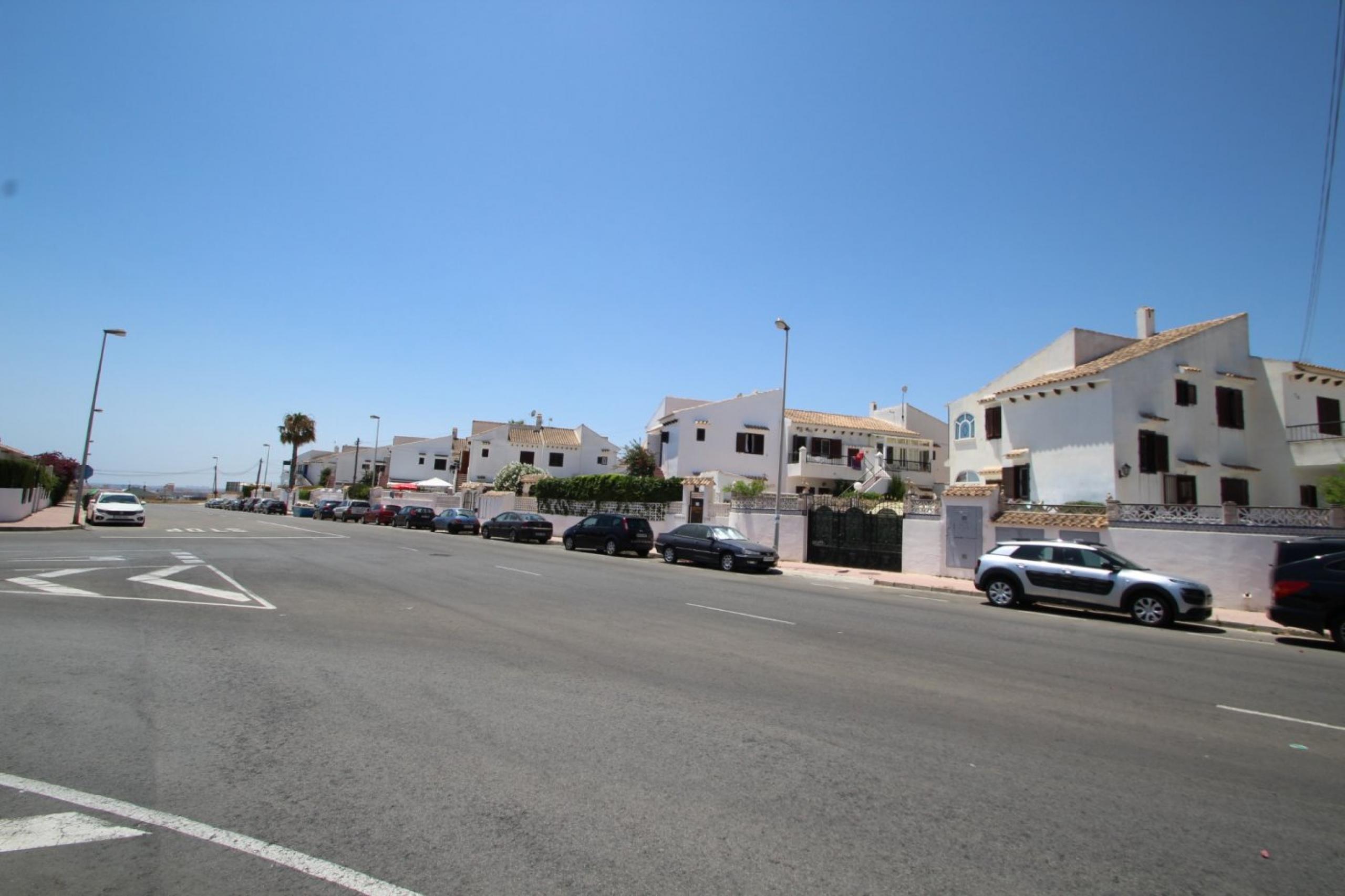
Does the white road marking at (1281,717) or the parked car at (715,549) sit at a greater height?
the parked car at (715,549)

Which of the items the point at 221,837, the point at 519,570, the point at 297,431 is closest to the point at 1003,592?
the point at 519,570

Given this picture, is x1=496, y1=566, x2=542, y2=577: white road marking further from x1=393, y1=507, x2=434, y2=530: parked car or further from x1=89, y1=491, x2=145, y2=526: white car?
x1=393, y1=507, x2=434, y2=530: parked car

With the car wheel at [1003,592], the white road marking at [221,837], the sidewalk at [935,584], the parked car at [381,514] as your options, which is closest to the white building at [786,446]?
the parked car at [381,514]

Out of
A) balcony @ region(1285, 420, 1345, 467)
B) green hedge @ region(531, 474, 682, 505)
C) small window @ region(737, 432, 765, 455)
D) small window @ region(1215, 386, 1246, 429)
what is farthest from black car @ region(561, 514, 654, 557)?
balcony @ region(1285, 420, 1345, 467)

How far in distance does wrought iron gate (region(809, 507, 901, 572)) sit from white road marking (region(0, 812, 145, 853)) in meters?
22.4

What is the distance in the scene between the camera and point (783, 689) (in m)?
6.95

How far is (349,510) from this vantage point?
2041 inches

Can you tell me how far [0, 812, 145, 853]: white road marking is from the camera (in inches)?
136

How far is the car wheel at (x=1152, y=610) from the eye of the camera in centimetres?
1395

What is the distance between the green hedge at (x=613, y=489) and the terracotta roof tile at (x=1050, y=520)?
15.1 meters

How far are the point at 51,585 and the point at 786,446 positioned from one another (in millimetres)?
40738

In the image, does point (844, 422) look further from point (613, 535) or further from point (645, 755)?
point (645, 755)

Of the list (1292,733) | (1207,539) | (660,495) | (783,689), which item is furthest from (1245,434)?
(783,689)

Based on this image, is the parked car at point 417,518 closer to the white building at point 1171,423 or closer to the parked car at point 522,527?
the parked car at point 522,527
